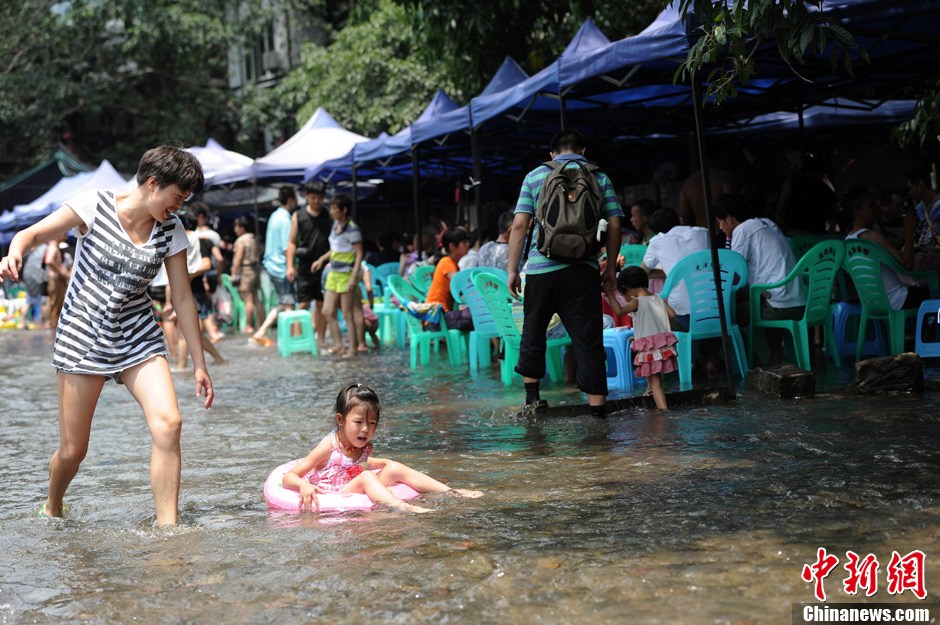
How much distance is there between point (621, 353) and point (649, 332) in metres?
1.27

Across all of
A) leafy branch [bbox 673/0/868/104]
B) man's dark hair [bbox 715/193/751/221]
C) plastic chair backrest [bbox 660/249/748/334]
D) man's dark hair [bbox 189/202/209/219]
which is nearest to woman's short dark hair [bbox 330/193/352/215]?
man's dark hair [bbox 189/202/209/219]

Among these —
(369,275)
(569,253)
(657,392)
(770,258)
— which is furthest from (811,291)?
(369,275)

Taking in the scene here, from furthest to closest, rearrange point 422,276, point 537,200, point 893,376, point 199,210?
1. point 199,210
2. point 422,276
3. point 893,376
4. point 537,200

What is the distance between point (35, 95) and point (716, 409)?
3401 centimetres

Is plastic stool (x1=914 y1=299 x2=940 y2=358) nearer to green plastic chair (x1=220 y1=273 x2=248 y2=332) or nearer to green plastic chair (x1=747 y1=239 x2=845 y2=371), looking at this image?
green plastic chair (x1=747 y1=239 x2=845 y2=371)

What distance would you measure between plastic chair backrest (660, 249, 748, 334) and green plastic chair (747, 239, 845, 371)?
11.4 inches

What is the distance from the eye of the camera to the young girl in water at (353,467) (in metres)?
5.56

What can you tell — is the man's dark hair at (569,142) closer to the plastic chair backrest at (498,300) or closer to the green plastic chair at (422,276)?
the plastic chair backrest at (498,300)

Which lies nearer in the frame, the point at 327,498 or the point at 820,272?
the point at 327,498

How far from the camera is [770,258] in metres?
9.61

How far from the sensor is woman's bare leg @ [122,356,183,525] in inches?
→ 204

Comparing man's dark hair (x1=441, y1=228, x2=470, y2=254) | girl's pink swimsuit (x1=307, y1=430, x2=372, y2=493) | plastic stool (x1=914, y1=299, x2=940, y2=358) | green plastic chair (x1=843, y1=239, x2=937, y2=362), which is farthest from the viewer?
man's dark hair (x1=441, y1=228, x2=470, y2=254)

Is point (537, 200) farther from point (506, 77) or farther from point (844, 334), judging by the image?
point (506, 77)

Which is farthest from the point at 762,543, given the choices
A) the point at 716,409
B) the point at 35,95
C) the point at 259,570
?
the point at 35,95
